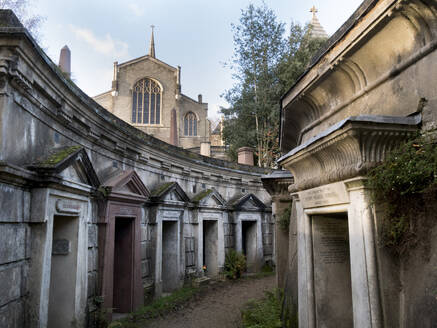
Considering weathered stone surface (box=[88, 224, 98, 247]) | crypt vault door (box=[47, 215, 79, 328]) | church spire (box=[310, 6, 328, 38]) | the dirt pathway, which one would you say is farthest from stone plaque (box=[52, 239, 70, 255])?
church spire (box=[310, 6, 328, 38])

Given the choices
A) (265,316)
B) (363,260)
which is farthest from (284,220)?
(363,260)

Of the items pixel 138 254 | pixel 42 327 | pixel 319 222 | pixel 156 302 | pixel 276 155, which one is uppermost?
pixel 276 155

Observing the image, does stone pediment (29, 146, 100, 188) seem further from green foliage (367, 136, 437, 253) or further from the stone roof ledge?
green foliage (367, 136, 437, 253)

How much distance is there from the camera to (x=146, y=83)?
3622cm

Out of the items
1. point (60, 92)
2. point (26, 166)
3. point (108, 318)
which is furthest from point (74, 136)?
point (108, 318)

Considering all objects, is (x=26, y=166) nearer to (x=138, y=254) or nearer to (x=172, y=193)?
(x=138, y=254)

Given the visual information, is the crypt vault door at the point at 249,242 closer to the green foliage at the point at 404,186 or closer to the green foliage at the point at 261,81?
the green foliage at the point at 261,81

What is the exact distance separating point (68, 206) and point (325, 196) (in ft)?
14.1

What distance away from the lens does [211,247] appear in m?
13.3

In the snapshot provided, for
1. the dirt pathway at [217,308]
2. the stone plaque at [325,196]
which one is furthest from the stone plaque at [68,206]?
the stone plaque at [325,196]

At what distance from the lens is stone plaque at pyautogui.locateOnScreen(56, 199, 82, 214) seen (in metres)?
5.37

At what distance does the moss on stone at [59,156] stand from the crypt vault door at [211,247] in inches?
327

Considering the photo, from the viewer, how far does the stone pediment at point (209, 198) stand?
12155 mm

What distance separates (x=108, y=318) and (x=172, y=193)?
14.1 ft
